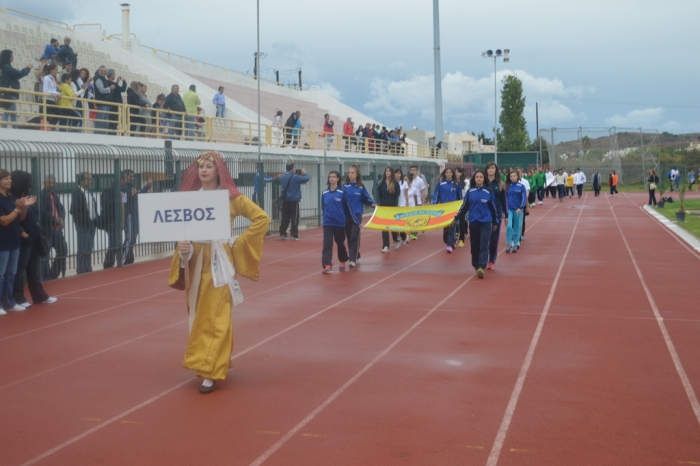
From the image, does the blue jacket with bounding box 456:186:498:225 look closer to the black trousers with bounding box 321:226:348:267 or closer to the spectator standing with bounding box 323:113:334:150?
the black trousers with bounding box 321:226:348:267

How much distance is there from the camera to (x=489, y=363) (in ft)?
25.9

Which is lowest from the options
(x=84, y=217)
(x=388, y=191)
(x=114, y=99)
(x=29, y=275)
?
(x=29, y=275)

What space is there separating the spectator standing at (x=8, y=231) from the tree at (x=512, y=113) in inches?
2910

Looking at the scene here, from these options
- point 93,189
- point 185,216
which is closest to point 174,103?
point 93,189

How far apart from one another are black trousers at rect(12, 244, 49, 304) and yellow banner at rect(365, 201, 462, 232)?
26.0ft

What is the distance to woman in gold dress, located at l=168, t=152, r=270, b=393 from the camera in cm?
690

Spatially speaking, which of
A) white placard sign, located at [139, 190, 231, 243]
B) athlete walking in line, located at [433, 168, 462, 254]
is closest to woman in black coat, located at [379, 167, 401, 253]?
athlete walking in line, located at [433, 168, 462, 254]

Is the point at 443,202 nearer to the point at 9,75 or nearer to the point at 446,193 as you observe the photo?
the point at 446,193

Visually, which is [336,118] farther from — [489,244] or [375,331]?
[375,331]

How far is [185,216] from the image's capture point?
274 inches

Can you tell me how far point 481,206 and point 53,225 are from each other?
7.57m

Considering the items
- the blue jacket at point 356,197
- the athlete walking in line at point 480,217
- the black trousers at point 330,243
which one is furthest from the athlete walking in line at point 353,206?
the athlete walking in line at point 480,217

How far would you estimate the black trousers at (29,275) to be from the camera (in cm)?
1134

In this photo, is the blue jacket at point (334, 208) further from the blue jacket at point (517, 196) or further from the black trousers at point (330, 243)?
the blue jacket at point (517, 196)
